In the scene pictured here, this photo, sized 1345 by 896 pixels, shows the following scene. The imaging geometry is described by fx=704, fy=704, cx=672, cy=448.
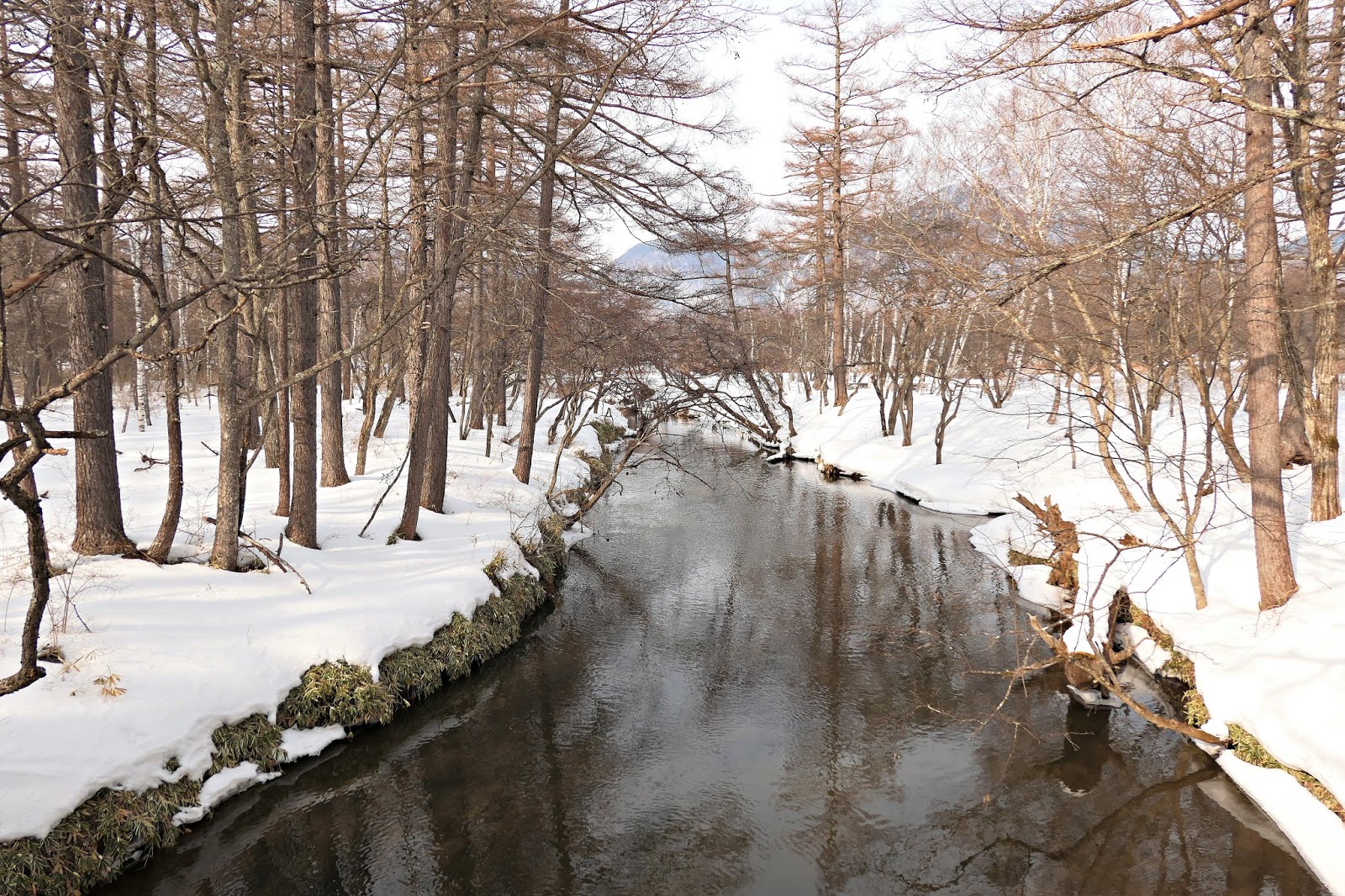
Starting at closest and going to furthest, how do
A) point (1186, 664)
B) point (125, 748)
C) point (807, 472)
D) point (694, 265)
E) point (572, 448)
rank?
1. point (125, 748)
2. point (1186, 664)
3. point (694, 265)
4. point (572, 448)
5. point (807, 472)

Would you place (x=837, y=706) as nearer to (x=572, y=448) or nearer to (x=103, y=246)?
(x=103, y=246)

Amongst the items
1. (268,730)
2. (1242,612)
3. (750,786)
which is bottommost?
(750,786)

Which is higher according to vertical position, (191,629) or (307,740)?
(191,629)

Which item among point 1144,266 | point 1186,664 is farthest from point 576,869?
point 1144,266

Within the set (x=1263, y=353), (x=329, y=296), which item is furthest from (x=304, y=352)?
(x=1263, y=353)

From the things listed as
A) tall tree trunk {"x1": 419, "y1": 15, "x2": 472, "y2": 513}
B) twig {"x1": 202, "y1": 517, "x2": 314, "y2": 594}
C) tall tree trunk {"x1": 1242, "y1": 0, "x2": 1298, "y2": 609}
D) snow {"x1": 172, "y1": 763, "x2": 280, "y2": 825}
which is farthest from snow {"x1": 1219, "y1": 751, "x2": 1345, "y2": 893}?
tall tree trunk {"x1": 419, "y1": 15, "x2": 472, "y2": 513}

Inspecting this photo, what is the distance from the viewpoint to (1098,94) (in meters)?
13.1

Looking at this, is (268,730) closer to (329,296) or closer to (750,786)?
(750,786)

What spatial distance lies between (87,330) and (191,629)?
3.26m

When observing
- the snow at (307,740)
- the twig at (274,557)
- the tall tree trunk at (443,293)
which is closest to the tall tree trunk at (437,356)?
the tall tree trunk at (443,293)

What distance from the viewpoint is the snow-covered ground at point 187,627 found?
5.30 metres

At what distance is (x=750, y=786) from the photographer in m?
6.61

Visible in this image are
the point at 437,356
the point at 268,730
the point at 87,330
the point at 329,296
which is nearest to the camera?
the point at 268,730

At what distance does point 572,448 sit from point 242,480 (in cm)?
1363
